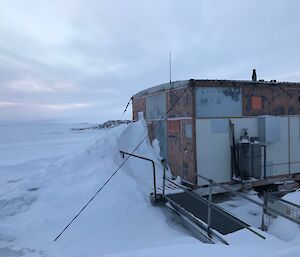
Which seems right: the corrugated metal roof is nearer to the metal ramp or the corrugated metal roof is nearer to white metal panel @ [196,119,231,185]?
white metal panel @ [196,119,231,185]

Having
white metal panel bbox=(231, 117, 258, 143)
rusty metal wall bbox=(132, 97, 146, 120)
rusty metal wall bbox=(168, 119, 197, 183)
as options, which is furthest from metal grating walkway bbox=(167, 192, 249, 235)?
rusty metal wall bbox=(132, 97, 146, 120)

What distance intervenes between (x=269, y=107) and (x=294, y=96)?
1198mm

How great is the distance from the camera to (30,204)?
279 inches

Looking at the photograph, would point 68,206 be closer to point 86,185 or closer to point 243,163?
A: point 86,185

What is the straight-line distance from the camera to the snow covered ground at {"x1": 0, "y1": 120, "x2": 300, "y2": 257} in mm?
4227

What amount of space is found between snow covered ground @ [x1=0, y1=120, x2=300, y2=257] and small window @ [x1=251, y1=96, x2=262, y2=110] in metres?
2.81

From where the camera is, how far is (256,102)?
341 inches

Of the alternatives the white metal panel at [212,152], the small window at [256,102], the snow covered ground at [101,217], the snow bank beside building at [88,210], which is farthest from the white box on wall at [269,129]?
the snow bank beside building at [88,210]

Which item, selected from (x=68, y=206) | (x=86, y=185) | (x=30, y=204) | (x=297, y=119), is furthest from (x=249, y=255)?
(x=297, y=119)

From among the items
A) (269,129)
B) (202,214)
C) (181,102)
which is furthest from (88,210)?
(269,129)

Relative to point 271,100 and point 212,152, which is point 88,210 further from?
point 271,100

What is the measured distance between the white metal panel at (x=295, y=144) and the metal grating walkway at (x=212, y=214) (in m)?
4.25

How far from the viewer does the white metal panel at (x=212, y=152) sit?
26.0 ft

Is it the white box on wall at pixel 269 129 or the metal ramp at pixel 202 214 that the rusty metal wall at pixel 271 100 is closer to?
the white box on wall at pixel 269 129
